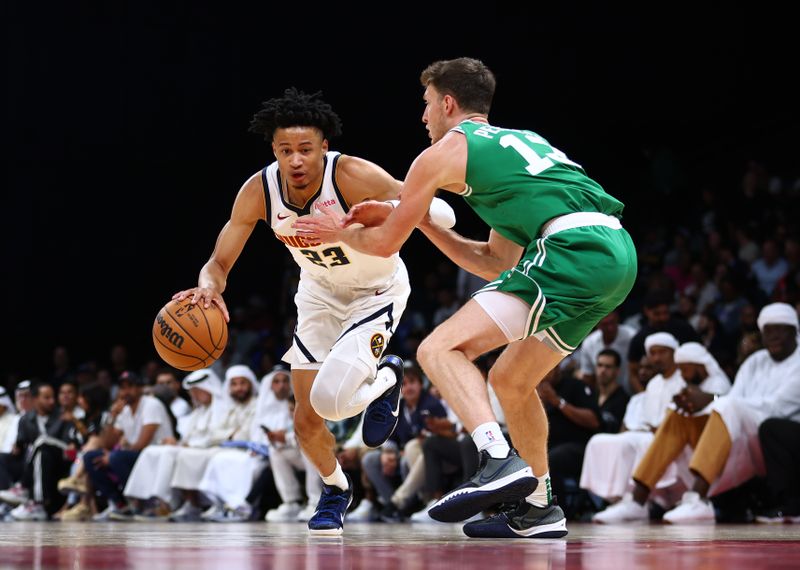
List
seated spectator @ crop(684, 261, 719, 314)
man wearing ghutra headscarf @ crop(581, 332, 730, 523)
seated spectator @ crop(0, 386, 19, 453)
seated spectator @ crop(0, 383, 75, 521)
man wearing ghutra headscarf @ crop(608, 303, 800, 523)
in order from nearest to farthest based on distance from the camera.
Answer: man wearing ghutra headscarf @ crop(608, 303, 800, 523)
man wearing ghutra headscarf @ crop(581, 332, 730, 523)
seated spectator @ crop(684, 261, 719, 314)
seated spectator @ crop(0, 383, 75, 521)
seated spectator @ crop(0, 386, 19, 453)

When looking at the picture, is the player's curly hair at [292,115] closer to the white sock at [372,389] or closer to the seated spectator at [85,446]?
the white sock at [372,389]

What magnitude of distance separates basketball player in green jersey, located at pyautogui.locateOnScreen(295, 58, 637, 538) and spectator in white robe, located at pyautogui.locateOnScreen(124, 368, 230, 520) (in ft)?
20.9

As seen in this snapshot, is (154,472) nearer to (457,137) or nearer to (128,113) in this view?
(128,113)

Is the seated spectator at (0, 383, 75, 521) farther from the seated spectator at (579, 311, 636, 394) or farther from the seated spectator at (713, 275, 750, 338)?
the seated spectator at (713, 275, 750, 338)

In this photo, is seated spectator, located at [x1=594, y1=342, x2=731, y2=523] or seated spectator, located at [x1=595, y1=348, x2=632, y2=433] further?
seated spectator, located at [x1=595, y1=348, x2=632, y2=433]

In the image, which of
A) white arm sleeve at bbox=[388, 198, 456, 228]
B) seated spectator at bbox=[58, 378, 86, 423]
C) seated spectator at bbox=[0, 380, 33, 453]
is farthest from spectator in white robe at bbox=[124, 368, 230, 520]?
white arm sleeve at bbox=[388, 198, 456, 228]

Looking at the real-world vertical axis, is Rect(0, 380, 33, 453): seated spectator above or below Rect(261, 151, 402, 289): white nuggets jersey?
below

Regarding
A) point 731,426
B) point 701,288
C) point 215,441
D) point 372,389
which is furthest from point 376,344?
point 701,288

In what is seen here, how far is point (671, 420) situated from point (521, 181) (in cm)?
379

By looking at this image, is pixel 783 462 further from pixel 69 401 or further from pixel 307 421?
pixel 69 401

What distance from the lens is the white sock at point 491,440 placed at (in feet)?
12.3

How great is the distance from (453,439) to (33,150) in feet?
26.8

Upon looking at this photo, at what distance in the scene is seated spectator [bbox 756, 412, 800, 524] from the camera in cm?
680

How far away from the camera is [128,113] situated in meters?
13.9
